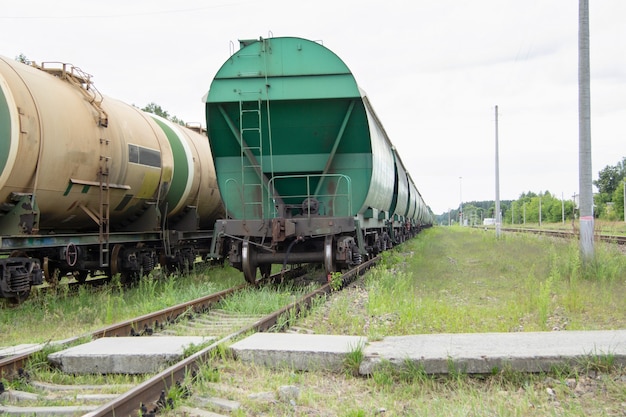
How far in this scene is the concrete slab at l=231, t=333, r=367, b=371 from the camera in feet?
14.5

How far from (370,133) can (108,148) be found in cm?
453

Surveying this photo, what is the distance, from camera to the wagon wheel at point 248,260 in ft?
29.9

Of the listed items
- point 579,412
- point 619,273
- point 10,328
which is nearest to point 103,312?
point 10,328

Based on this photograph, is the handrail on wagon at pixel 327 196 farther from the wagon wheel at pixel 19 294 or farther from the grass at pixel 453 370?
the wagon wheel at pixel 19 294

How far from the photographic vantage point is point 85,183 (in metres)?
8.88

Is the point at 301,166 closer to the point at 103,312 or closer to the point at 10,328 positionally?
the point at 103,312

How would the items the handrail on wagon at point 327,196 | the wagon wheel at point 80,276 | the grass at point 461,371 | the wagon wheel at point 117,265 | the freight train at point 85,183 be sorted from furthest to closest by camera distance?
the wagon wheel at point 80,276 < the wagon wheel at point 117,265 < the handrail on wagon at point 327,196 < the freight train at point 85,183 < the grass at point 461,371

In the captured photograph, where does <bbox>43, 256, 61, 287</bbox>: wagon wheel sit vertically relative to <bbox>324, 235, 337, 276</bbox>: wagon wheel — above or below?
below

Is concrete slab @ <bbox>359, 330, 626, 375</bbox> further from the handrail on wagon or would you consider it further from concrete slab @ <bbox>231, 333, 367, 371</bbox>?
the handrail on wagon

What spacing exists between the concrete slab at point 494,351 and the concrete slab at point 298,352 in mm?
222

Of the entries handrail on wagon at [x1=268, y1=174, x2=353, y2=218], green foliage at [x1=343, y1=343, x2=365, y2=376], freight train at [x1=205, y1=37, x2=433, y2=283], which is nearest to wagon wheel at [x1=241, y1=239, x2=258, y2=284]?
freight train at [x1=205, y1=37, x2=433, y2=283]

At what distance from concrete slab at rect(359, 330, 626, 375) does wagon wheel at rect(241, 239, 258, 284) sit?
4.47m

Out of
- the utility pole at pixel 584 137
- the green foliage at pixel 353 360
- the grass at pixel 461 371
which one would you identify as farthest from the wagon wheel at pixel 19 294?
the utility pole at pixel 584 137

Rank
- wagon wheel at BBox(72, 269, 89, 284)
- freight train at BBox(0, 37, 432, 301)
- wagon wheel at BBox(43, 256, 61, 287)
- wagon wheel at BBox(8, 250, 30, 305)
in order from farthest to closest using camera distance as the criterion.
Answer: wagon wheel at BBox(72, 269, 89, 284)
wagon wheel at BBox(43, 256, 61, 287)
freight train at BBox(0, 37, 432, 301)
wagon wheel at BBox(8, 250, 30, 305)
